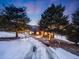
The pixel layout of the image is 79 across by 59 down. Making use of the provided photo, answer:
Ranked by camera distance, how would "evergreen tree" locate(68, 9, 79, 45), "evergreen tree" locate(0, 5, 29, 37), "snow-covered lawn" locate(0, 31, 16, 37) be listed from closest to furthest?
"snow-covered lawn" locate(0, 31, 16, 37) < "evergreen tree" locate(68, 9, 79, 45) < "evergreen tree" locate(0, 5, 29, 37)

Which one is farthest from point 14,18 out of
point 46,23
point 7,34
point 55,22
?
point 55,22

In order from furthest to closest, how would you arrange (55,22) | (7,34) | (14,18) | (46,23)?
(46,23)
(14,18)
(55,22)
(7,34)

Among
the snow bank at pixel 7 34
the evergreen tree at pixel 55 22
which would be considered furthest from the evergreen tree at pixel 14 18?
the evergreen tree at pixel 55 22

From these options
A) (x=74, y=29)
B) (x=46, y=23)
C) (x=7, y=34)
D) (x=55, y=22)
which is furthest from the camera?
(x=46, y=23)

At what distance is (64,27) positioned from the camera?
253 inches

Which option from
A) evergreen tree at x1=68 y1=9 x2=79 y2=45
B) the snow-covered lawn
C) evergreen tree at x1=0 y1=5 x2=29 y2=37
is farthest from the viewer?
evergreen tree at x1=0 y1=5 x2=29 y2=37

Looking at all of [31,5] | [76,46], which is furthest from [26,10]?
[76,46]

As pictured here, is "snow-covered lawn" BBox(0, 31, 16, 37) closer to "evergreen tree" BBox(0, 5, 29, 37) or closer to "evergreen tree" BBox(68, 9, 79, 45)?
"evergreen tree" BBox(0, 5, 29, 37)

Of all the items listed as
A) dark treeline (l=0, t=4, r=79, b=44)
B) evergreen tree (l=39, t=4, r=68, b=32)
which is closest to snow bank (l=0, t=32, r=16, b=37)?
dark treeline (l=0, t=4, r=79, b=44)

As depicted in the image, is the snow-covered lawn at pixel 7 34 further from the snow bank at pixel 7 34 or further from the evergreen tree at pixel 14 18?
the evergreen tree at pixel 14 18

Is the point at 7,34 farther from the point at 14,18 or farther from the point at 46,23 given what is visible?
the point at 46,23

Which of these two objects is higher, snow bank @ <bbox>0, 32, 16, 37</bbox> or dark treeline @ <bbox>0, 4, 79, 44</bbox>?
dark treeline @ <bbox>0, 4, 79, 44</bbox>

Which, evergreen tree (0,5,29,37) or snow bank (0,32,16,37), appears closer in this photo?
snow bank (0,32,16,37)

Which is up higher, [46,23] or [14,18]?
[14,18]
